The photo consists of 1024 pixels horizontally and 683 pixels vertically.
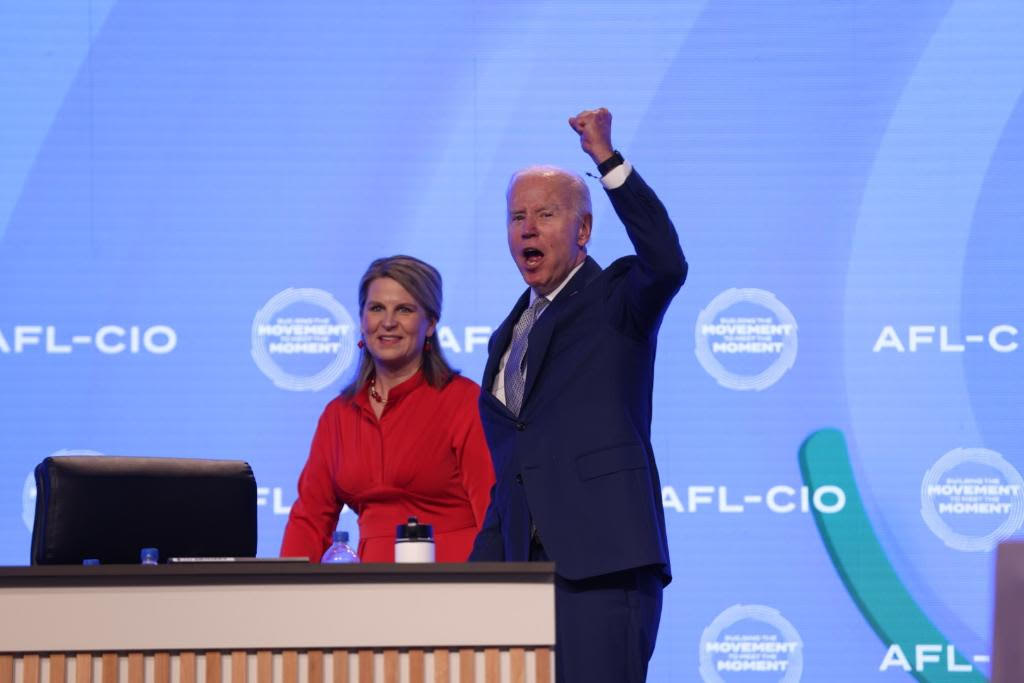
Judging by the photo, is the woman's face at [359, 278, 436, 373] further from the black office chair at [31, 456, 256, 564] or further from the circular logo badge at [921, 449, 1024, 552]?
the circular logo badge at [921, 449, 1024, 552]

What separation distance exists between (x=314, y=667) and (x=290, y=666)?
41 millimetres

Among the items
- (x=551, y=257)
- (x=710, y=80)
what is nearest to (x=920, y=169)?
(x=710, y=80)

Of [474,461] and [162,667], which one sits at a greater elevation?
[474,461]

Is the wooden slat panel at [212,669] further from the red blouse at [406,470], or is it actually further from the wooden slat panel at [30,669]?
the red blouse at [406,470]

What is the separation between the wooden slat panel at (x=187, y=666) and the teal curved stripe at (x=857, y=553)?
270 cm

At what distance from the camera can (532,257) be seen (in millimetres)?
3229

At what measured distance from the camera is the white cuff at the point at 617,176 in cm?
292

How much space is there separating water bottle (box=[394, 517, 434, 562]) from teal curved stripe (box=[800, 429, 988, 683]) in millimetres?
2314

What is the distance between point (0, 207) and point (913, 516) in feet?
10.5

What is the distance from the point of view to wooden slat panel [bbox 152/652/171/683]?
239 centimetres

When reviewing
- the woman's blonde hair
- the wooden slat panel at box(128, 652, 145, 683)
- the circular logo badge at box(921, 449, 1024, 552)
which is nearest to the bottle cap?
the wooden slat panel at box(128, 652, 145, 683)

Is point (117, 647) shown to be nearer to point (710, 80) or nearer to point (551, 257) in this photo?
point (551, 257)

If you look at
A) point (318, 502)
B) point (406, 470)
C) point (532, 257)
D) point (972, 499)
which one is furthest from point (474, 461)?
point (972, 499)

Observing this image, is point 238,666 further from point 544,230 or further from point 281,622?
point 544,230
